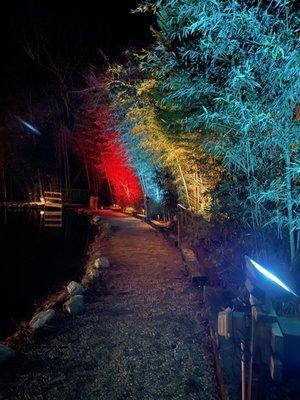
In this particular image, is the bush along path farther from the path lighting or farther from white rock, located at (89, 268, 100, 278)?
the path lighting

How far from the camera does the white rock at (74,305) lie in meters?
4.00

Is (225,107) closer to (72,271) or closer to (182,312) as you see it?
(182,312)

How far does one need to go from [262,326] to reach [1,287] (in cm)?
543

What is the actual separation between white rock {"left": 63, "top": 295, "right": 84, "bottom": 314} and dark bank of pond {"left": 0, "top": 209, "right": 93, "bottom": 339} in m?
0.84

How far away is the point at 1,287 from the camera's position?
19.4 feet

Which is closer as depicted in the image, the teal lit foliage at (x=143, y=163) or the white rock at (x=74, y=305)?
the white rock at (x=74, y=305)

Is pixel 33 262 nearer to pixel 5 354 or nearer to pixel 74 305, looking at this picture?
pixel 74 305

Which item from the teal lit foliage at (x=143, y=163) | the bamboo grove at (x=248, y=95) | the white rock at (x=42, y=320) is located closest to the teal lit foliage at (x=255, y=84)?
the bamboo grove at (x=248, y=95)

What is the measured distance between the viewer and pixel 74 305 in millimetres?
4047

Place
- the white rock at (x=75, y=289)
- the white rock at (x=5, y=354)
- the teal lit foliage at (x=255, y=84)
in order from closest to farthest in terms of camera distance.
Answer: the teal lit foliage at (x=255, y=84), the white rock at (x=5, y=354), the white rock at (x=75, y=289)

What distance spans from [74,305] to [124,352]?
3.76ft

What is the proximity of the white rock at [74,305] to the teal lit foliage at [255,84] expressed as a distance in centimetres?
236

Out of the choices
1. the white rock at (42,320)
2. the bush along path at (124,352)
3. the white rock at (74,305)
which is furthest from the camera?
the white rock at (74,305)

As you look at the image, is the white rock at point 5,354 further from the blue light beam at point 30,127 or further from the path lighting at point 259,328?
the blue light beam at point 30,127
